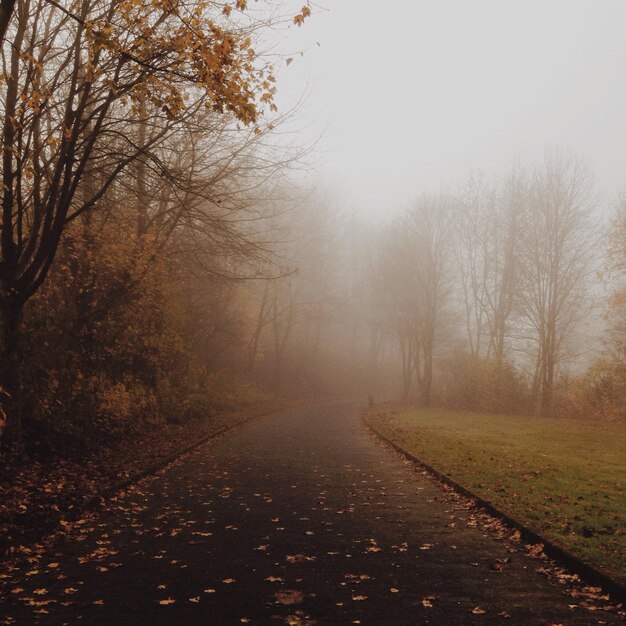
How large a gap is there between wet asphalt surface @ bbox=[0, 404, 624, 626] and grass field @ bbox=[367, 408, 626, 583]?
0.69 m

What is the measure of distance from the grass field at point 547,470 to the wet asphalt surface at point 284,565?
2.25 feet

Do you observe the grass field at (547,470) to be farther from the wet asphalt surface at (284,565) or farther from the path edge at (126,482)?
the path edge at (126,482)

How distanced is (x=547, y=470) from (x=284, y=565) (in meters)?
8.11

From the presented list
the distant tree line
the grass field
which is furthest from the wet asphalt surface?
the distant tree line

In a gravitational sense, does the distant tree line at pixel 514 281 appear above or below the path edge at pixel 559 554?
above

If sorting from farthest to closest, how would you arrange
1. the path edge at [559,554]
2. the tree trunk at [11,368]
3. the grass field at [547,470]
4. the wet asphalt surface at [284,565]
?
1. the tree trunk at [11,368]
2. the grass field at [547,470]
3. the path edge at [559,554]
4. the wet asphalt surface at [284,565]

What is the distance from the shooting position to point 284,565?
5672mm

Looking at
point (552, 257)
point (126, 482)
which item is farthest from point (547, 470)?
point (552, 257)

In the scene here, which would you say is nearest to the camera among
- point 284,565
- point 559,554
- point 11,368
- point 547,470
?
point 284,565

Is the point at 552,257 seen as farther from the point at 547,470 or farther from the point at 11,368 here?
the point at 11,368

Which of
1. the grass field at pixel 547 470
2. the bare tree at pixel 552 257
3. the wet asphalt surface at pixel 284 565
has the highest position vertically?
the bare tree at pixel 552 257

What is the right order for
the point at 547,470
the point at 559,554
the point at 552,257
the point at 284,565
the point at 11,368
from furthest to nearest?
the point at 552,257, the point at 547,470, the point at 11,368, the point at 559,554, the point at 284,565

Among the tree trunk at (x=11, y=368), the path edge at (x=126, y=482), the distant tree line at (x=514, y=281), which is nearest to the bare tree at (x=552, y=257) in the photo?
the distant tree line at (x=514, y=281)

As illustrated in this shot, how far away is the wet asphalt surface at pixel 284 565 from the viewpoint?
4488 millimetres
